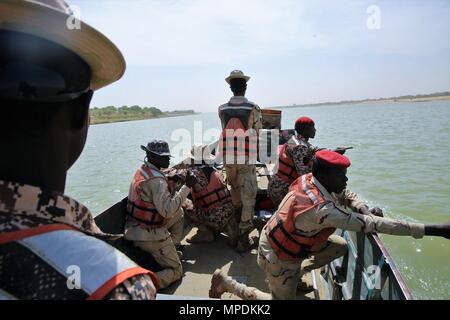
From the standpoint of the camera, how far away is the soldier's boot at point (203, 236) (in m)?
4.58

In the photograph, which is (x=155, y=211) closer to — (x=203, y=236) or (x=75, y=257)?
(x=203, y=236)

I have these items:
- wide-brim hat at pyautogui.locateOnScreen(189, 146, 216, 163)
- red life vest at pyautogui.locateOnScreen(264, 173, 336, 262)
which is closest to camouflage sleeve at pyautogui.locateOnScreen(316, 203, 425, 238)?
red life vest at pyautogui.locateOnScreen(264, 173, 336, 262)

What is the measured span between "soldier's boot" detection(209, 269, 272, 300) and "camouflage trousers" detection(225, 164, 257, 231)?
1426 mm

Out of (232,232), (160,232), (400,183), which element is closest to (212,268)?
(232,232)

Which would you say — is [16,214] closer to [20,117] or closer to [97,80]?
[20,117]

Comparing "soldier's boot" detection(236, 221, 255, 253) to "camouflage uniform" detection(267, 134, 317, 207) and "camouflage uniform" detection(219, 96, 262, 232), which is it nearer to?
"camouflage uniform" detection(219, 96, 262, 232)

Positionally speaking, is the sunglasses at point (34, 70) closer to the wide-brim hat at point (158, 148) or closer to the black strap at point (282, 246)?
the black strap at point (282, 246)

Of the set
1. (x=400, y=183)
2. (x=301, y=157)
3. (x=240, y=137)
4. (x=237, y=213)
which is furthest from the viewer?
(x=400, y=183)

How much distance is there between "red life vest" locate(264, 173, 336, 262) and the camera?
2.69 m

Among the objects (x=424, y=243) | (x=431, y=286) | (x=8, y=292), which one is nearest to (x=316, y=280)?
(x=8, y=292)

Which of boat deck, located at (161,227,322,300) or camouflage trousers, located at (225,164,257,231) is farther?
camouflage trousers, located at (225,164,257,231)

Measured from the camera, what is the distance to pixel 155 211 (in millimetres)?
A: 3480

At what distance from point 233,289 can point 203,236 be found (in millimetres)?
1608
